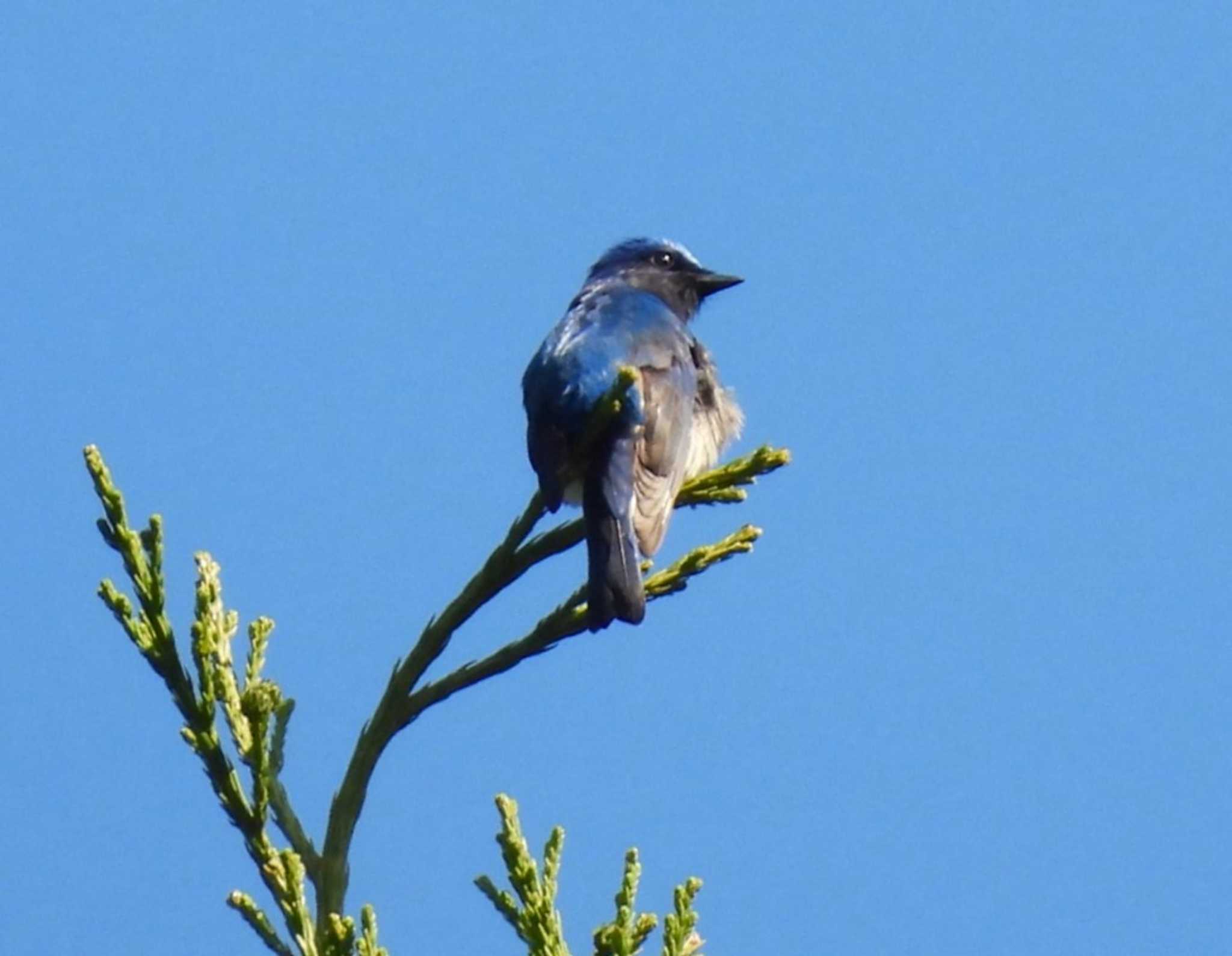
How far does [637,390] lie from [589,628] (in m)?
1.48

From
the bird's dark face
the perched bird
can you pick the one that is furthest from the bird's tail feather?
the bird's dark face

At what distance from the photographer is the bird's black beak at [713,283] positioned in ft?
22.4

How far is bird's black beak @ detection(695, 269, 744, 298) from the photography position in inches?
269

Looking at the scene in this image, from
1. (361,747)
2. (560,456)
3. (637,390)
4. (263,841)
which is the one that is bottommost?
(263,841)

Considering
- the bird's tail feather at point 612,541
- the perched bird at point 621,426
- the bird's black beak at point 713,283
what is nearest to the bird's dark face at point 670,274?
the bird's black beak at point 713,283

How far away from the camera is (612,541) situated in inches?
164

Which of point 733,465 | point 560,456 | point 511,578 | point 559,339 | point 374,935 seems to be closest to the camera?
point 374,935

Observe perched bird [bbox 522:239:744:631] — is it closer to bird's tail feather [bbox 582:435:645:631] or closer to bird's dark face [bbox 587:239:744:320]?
bird's tail feather [bbox 582:435:645:631]

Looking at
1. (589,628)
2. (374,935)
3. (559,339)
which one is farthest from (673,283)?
(374,935)

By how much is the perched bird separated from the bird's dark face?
480mm

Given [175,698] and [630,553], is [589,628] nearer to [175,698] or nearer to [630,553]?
[630,553]

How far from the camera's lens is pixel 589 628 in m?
3.59

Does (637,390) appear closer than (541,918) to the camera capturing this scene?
No

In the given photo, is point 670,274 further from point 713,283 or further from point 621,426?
point 621,426
